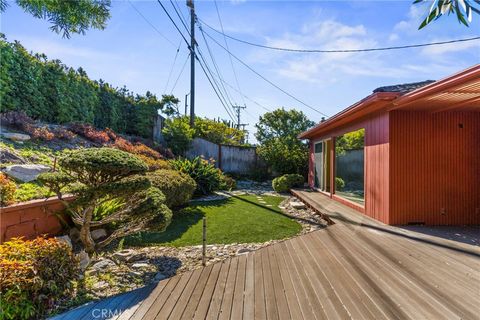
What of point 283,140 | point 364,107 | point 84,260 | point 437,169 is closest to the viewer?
point 84,260

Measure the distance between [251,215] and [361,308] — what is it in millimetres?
4043

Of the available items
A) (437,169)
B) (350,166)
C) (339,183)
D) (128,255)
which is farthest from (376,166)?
(128,255)

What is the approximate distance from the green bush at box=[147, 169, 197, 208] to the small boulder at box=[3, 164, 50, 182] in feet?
6.58

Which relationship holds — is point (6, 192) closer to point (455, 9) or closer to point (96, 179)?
point (96, 179)

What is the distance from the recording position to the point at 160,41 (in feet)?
26.8

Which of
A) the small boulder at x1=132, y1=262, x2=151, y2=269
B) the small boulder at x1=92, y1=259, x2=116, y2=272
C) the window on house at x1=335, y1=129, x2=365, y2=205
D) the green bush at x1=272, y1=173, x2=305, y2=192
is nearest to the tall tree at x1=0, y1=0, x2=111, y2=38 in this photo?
the small boulder at x1=92, y1=259, x2=116, y2=272

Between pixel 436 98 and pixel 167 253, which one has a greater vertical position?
pixel 436 98

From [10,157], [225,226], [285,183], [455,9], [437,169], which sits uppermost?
[455,9]

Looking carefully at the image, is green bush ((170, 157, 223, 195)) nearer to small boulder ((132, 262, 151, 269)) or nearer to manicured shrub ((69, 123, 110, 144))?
manicured shrub ((69, 123, 110, 144))

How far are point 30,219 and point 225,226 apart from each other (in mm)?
3113

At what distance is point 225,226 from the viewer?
524cm

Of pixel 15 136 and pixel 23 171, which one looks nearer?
pixel 23 171

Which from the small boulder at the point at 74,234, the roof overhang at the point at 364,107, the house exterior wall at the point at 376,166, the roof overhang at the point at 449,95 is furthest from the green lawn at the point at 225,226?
the roof overhang at the point at 449,95

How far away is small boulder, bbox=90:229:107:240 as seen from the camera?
169 inches
